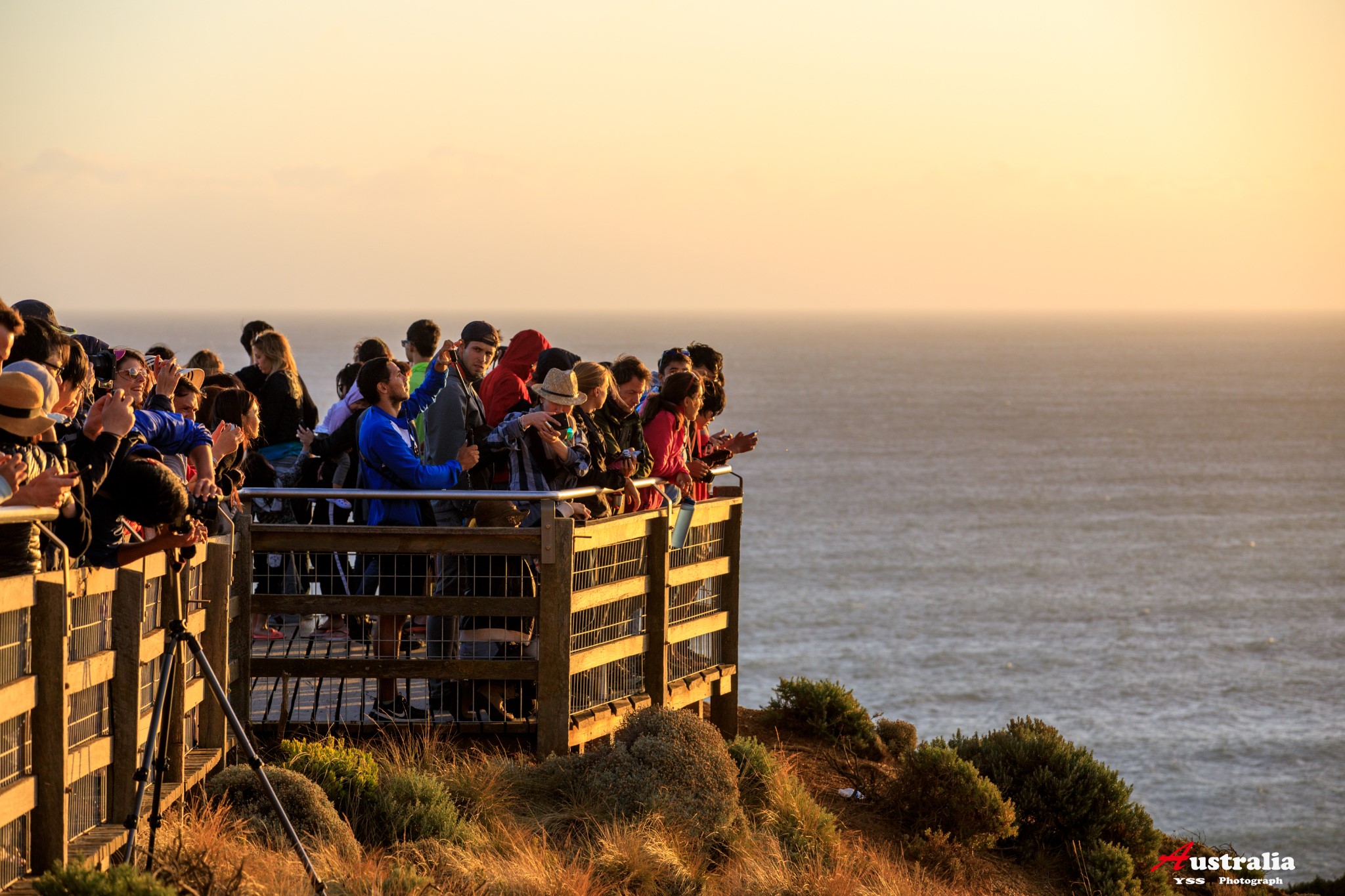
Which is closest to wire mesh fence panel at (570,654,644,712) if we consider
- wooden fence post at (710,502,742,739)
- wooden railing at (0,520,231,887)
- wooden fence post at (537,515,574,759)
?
wooden fence post at (537,515,574,759)

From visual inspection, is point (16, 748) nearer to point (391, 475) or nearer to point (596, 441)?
point (391, 475)

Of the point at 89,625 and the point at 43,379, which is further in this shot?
the point at 89,625

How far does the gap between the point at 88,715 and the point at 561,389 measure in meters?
3.35

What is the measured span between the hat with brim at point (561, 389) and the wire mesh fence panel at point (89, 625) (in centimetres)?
302

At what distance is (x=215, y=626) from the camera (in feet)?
26.1

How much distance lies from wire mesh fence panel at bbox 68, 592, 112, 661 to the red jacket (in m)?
4.21

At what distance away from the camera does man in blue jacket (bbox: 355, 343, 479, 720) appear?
29.7 ft

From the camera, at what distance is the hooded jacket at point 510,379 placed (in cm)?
1002

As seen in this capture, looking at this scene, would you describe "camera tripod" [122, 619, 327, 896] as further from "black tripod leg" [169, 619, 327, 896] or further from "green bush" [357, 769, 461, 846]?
"green bush" [357, 769, 461, 846]

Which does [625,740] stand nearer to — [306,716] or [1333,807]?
[306,716]

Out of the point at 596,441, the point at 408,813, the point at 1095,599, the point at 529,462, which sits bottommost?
the point at 1095,599

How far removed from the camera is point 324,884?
263 inches

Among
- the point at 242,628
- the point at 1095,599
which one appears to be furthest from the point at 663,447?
the point at 1095,599

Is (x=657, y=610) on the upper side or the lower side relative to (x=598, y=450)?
lower
